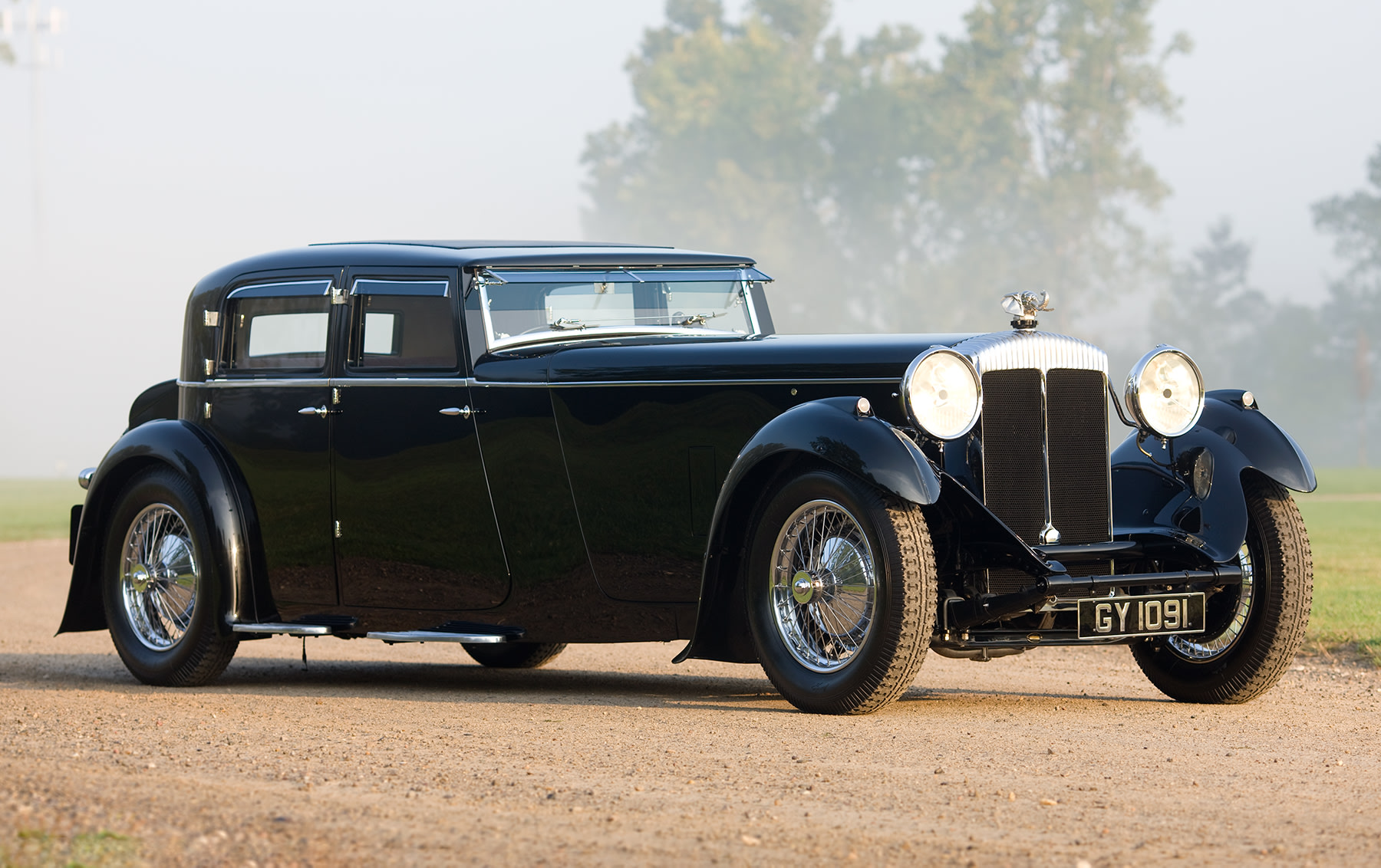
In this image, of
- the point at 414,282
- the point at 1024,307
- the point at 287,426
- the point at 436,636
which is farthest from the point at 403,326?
the point at 1024,307

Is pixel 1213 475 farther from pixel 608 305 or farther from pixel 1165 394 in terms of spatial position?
pixel 608 305

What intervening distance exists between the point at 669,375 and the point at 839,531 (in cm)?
106

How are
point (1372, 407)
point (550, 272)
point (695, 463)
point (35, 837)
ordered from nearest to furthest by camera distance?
1. point (35, 837)
2. point (695, 463)
3. point (550, 272)
4. point (1372, 407)

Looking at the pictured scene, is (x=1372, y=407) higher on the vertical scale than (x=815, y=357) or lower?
higher

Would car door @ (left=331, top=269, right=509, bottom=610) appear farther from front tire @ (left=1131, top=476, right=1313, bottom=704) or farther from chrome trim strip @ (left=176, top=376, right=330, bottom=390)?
front tire @ (left=1131, top=476, right=1313, bottom=704)

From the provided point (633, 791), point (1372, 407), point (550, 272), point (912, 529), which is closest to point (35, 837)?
point (633, 791)

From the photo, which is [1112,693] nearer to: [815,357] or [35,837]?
[815,357]

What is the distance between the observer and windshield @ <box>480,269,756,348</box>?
7.05m

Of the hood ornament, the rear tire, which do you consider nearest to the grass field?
the hood ornament

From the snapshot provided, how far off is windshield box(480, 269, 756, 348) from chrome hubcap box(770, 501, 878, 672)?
1555 millimetres

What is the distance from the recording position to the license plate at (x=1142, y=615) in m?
5.88

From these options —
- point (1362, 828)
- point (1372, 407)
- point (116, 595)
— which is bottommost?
point (1362, 828)

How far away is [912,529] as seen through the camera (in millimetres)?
5672

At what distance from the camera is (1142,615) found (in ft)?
19.6
